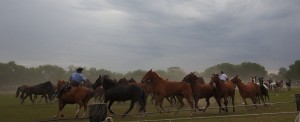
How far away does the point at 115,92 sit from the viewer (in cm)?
1939

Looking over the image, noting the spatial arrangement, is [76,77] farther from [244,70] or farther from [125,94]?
[244,70]

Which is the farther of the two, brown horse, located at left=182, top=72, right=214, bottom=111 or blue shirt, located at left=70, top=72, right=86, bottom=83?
brown horse, located at left=182, top=72, right=214, bottom=111

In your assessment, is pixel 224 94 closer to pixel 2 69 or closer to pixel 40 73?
pixel 2 69

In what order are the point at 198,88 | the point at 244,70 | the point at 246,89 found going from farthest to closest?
the point at 244,70 → the point at 246,89 → the point at 198,88

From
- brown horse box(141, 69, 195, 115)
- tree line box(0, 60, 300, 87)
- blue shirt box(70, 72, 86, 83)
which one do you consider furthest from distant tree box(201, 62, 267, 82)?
blue shirt box(70, 72, 86, 83)

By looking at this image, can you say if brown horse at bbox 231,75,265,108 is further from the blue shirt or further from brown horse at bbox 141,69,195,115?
the blue shirt

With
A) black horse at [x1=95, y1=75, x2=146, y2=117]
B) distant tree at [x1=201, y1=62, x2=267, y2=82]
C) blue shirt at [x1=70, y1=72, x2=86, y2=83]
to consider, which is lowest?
black horse at [x1=95, y1=75, x2=146, y2=117]

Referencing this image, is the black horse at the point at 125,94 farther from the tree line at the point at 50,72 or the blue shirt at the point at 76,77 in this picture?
the tree line at the point at 50,72

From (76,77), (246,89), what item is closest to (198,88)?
(246,89)

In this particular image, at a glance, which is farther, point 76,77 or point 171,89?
point 76,77

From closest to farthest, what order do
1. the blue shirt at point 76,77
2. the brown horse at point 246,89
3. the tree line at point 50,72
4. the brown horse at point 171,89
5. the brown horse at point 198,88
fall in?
the brown horse at point 171,89 < the blue shirt at point 76,77 < the brown horse at point 198,88 < the brown horse at point 246,89 < the tree line at point 50,72

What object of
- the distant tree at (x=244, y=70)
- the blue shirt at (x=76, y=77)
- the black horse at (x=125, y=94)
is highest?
the distant tree at (x=244, y=70)

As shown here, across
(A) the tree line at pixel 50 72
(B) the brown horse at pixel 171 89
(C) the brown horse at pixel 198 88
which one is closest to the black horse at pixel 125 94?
(B) the brown horse at pixel 171 89

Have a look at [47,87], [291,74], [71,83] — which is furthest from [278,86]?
[291,74]
